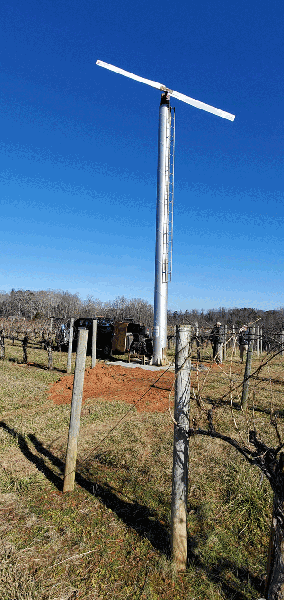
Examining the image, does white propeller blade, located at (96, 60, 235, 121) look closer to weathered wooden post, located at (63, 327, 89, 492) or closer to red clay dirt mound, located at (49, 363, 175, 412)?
red clay dirt mound, located at (49, 363, 175, 412)

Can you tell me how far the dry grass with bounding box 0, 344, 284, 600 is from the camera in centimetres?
309

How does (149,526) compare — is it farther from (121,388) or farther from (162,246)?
(162,246)

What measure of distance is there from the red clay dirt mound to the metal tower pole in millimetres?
2251

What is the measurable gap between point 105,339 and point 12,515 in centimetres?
1504

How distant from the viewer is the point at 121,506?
14.2 feet

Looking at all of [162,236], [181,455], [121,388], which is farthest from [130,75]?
[181,455]

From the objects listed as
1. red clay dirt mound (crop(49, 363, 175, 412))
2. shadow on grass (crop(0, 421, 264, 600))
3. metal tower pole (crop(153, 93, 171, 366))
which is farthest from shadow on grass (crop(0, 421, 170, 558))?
metal tower pole (crop(153, 93, 171, 366))

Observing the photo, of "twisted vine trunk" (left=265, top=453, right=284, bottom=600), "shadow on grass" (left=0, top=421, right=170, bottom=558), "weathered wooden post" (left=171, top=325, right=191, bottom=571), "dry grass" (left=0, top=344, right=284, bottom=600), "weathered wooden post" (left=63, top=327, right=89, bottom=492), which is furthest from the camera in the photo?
"weathered wooden post" (left=63, top=327, right=89, bottom=492)

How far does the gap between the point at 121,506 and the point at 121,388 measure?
675cm

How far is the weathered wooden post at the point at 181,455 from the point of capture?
130 inches

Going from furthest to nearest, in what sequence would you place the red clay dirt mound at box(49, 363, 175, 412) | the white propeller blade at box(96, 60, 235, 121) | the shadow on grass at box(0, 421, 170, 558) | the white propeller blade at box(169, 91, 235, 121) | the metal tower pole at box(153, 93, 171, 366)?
1. the white propeller blade at box(169, 91, 235, 121)
2. the white propeller blade at box(96, 60, 235, 121)
3. the metal tower pole at box(153, 93, 171, 366)
4. the red clay dirt mound at box(49, 363, 175, 412)
5. the shadow on grass at box(0, 421, 170, 558)

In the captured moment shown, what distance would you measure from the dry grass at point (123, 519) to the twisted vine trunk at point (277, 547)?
57cm

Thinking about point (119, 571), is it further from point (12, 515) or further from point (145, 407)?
point (145, 407)

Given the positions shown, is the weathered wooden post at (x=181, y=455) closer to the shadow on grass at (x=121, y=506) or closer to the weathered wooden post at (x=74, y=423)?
the shadow on grass at (x=121, y=506)
